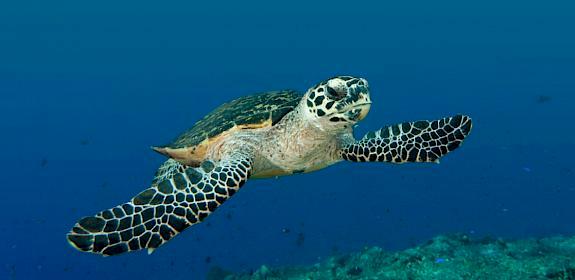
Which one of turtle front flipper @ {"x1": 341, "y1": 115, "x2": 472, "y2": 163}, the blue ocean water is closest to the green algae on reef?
turtle front flipper @ {"x1": 341, "y1": 115, "x2": 472, "y2": 163}

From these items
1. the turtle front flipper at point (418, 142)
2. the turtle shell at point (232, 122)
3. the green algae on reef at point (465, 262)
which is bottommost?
the green algae on reef at point (465, 262)

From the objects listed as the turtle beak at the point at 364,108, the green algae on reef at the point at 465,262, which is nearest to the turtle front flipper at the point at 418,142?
the turtle beak at the point at 364,108

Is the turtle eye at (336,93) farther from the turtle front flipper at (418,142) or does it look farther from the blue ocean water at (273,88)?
the blue ocean water at (273,88)

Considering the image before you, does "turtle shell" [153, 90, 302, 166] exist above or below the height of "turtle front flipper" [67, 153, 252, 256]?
above

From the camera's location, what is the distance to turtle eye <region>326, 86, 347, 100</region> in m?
→ 5.87

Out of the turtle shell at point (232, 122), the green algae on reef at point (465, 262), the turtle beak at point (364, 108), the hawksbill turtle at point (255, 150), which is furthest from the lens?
the green algae on reef at point (465, 262)

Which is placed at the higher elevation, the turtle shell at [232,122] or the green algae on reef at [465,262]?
the turtle shell at [232,122]

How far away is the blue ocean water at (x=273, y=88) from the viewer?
4488cm

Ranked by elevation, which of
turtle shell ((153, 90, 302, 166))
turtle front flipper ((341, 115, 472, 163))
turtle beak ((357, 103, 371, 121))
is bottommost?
turtle front flipper ((341, 115, 472, 163))

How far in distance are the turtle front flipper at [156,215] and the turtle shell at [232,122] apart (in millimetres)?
1602

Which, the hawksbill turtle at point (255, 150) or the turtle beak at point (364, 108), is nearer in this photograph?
the hawksbill turtle at point (255, 150)

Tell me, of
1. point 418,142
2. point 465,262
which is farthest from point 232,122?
point 465,262

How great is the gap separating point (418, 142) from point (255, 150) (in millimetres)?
2540

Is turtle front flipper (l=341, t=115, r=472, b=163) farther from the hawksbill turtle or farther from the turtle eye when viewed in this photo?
the turtle eye
